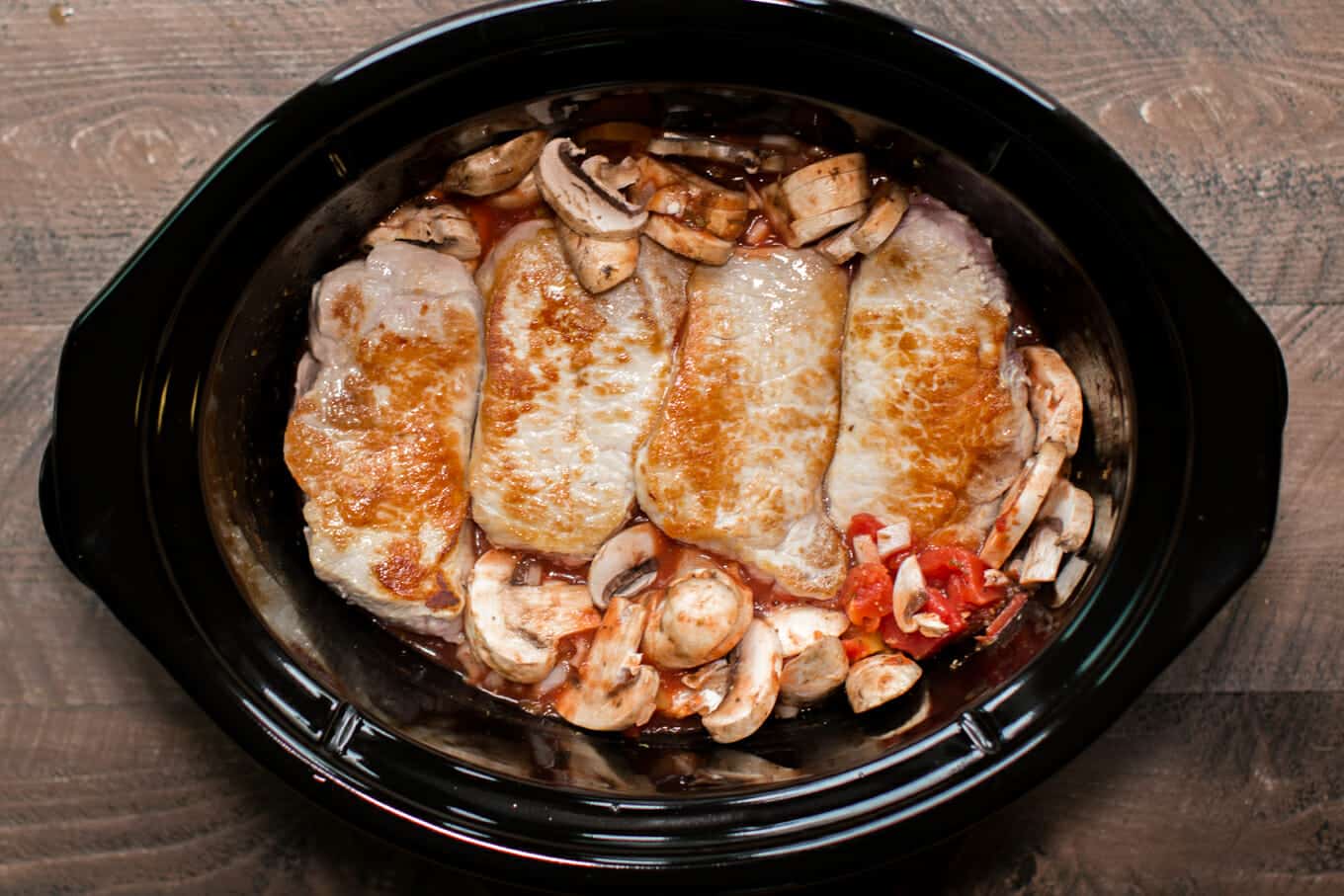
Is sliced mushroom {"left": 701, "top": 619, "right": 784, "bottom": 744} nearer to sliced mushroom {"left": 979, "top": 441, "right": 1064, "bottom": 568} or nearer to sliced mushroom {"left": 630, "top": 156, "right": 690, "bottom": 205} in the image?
sliced mushroom {"left": 979, "top": 441, "right": 1064, "bottom": 568}

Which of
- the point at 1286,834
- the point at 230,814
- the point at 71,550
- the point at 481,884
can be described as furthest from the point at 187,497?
the point at 1286,834

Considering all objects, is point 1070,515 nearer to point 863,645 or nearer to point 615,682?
point 863,645

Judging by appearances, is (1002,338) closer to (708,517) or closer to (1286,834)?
(708,517)

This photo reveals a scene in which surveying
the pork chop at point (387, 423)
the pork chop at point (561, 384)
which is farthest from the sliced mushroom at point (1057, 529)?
the pork chop at point (387, 423)

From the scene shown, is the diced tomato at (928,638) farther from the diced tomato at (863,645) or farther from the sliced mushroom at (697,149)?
the sliced mushroom at (697,149)

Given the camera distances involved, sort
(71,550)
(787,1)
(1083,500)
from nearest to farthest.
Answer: (787,1) < (71,550) < (1083,500)

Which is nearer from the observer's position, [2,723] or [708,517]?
[708,517]
